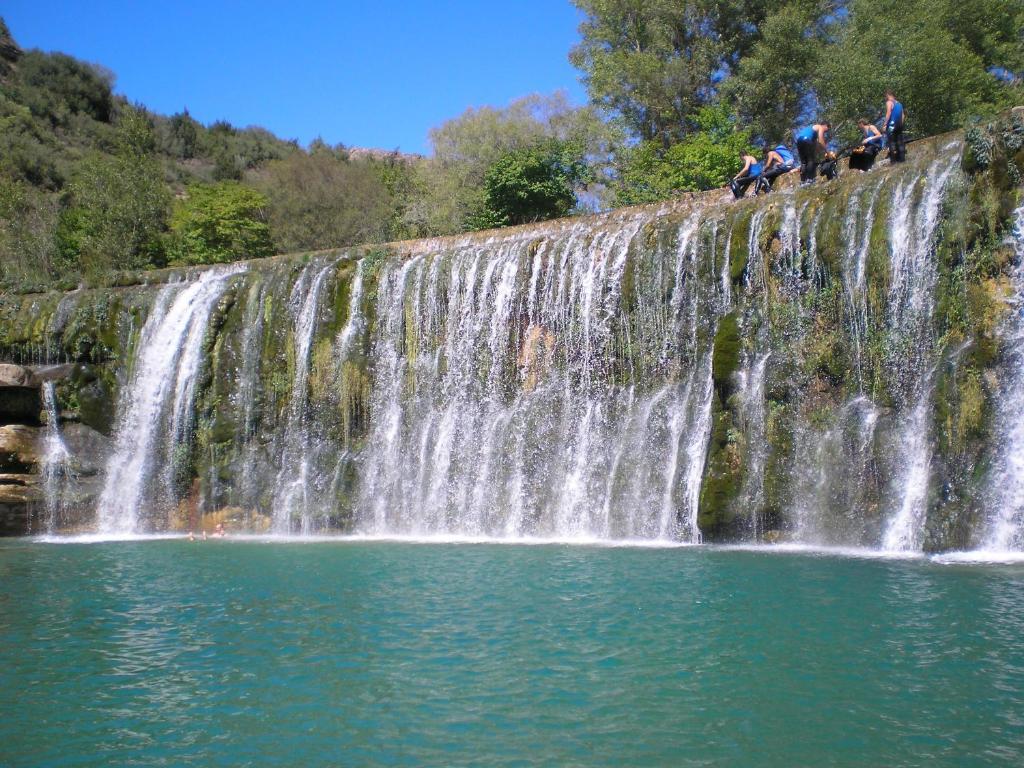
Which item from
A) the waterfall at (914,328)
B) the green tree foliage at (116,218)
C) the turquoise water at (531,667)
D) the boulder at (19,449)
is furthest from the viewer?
the green tree foliage at (116,218)

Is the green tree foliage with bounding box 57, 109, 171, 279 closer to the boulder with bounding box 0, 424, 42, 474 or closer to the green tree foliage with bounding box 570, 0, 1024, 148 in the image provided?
the boulder with bounding box 0, 424, 42, 474

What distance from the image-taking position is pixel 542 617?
370 inches

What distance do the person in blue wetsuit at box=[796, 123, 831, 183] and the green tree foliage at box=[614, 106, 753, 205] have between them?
330 inches

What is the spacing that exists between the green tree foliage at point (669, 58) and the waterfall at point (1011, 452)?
21.4 meters

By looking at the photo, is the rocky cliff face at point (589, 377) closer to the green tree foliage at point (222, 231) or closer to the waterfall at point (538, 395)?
the waterfall at point (538, 395)

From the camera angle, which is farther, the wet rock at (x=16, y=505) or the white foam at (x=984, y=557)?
the wet rock at (x=16, y=505)

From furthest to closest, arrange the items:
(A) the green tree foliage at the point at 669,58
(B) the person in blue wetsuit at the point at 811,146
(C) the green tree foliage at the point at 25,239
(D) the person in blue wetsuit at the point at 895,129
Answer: (C) the green tree foliage at the point at 25,239 → (A) the green tree foliage at the point at 669,58 → (B) the person in blue wetsuit at the point at 811,146 → (D) the person in blue wetsuit at the point at 895,129

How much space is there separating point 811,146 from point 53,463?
710 inches

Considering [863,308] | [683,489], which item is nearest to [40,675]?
[683,489]

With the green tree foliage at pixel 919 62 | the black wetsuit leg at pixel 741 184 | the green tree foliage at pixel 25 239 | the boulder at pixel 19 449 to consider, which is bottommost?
the boulder at pixel 19 449

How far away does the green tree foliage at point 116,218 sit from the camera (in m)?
34.1

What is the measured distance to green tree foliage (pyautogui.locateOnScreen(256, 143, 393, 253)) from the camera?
3722 centimetres

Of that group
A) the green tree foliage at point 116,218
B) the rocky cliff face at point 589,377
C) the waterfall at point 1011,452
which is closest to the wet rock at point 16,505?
the rocky cliff face at point 589,377

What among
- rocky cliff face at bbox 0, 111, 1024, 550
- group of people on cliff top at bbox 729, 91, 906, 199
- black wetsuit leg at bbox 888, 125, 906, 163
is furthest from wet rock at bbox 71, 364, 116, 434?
black wetsuit leg at bbox 888, 125, 906, 163
